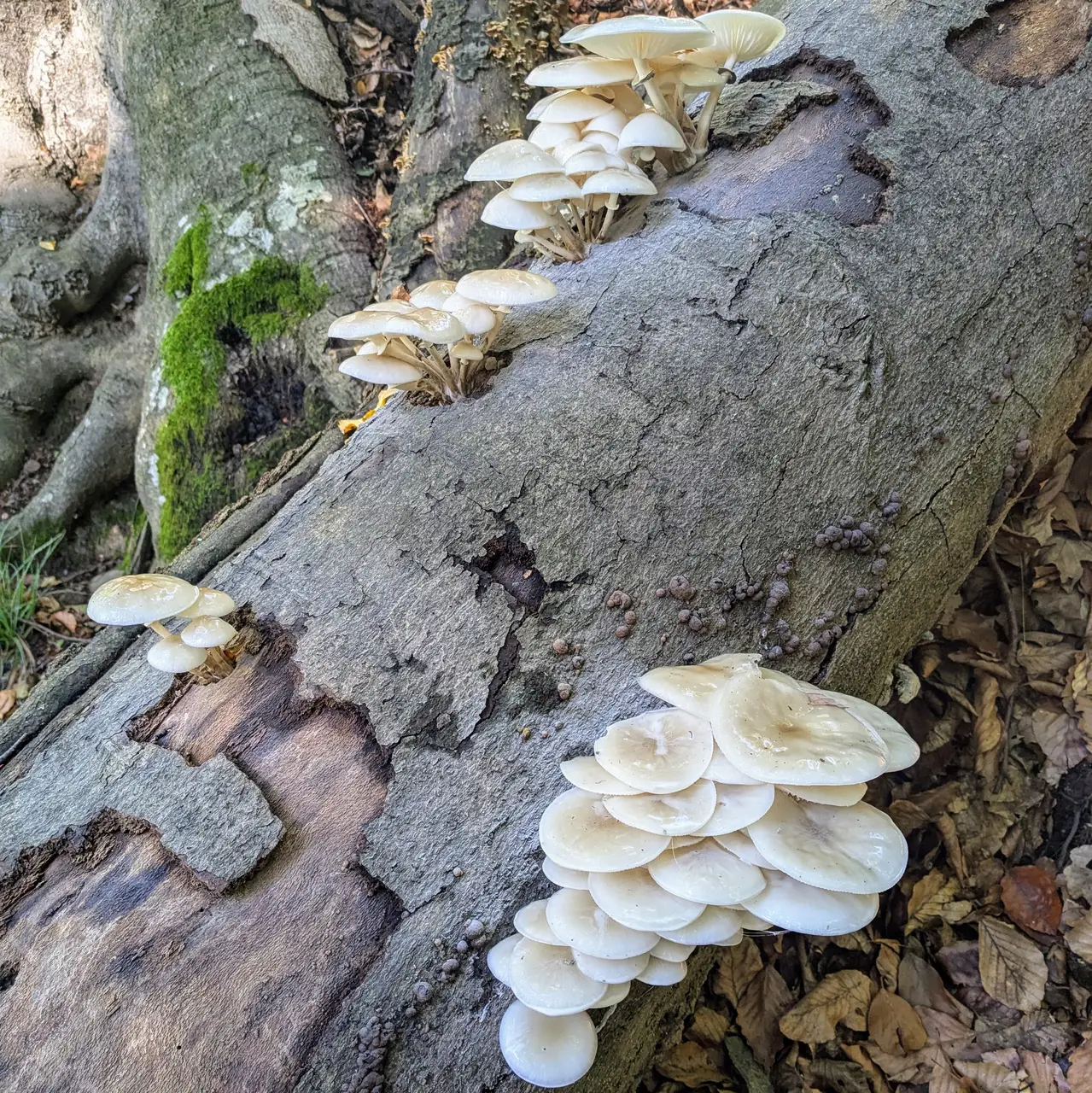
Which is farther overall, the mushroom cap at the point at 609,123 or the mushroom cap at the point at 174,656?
the mushroom cap at the point at 609,123

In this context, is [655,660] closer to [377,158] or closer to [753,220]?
[753,220]

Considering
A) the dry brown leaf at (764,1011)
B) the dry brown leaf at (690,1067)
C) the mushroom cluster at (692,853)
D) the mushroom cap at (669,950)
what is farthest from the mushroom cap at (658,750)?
the dry brown leaf at (764,1011)

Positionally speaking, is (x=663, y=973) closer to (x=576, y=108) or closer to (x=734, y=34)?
(x=576, y=108)

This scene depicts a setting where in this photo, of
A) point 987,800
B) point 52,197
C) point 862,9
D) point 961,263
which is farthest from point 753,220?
point 52,197

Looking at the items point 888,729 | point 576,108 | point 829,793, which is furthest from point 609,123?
point 829,793

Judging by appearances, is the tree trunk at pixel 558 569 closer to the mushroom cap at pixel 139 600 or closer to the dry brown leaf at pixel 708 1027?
the mushroom cap at pixel 139 600

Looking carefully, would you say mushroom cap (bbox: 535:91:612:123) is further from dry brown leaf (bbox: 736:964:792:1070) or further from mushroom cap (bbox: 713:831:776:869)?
dry brown leaf (bbox: 736:964:792:1070)
